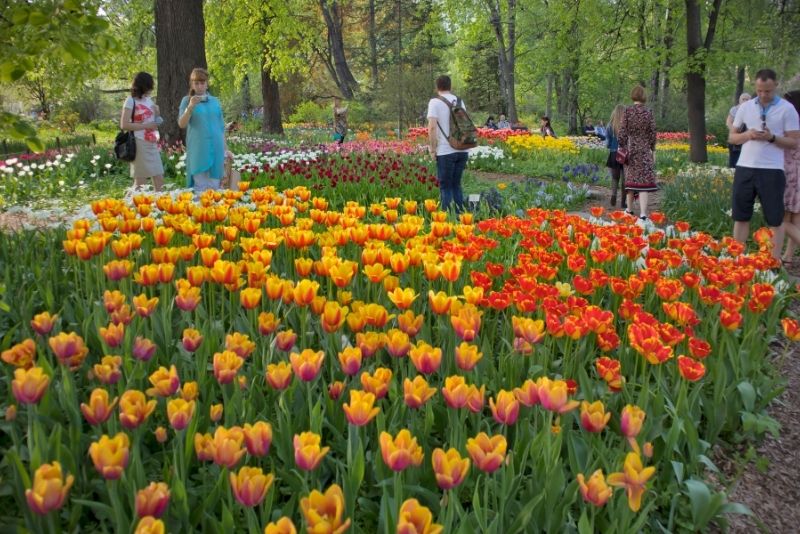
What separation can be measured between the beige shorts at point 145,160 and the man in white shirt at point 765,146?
5685 millimetres

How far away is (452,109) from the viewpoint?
22.2ft

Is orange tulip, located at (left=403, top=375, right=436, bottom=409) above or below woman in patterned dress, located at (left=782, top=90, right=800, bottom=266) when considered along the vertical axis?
below

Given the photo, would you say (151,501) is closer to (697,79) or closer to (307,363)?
(307,363)

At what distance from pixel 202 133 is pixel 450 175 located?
102 inches

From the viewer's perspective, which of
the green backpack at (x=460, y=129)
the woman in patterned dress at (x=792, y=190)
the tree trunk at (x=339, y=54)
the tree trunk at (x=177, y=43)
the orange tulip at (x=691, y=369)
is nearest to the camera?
the orange tulip at (x=691, y=369)

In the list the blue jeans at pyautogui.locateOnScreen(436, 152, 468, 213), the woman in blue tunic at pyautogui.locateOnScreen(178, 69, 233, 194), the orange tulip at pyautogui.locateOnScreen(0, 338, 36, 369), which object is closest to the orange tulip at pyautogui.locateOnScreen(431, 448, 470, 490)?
the orange tulip at pyautogui.locateOnScreen(0, 338, 36, 369)

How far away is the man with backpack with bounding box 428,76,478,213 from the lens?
22.0 feet

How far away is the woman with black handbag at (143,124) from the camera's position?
657 cm

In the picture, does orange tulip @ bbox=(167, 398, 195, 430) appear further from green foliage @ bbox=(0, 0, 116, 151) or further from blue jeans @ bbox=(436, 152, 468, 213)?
blue jeans @ bbox=(436, 152, 468, 213)

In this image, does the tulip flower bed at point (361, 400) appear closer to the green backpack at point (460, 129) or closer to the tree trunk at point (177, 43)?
the green backpack at point (460, 129)

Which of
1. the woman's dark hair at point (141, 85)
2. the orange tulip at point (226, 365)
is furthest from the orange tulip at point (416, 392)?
the woman's dark hair at point (141, 85)

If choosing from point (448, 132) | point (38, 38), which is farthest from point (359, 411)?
point (448, 132)

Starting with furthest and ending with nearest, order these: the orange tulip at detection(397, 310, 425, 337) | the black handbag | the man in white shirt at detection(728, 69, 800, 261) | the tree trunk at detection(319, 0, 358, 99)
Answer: the tree trunk at detection(319, 0, 358, 99)
the black handbag
the man in white shirt at detection(728, 69, 800, 261)
the orange tulip at detection(397, 310, 425, 337)

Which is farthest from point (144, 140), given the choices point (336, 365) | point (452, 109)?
point (336, 365)
